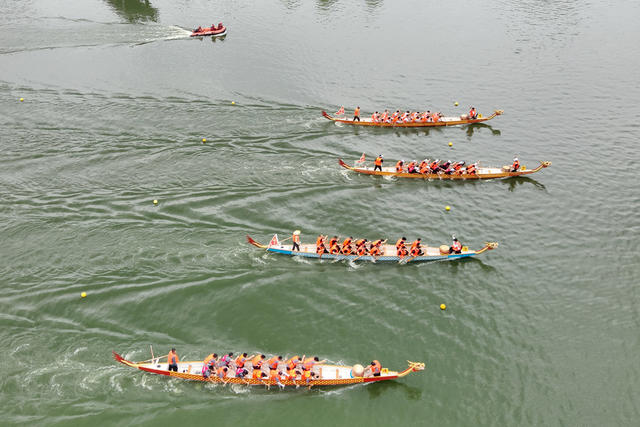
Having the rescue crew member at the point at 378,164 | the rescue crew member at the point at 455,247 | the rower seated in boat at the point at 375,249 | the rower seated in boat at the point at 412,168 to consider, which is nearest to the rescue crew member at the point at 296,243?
the rower seated in boat at the point at 375,249

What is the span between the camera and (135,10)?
252 ft

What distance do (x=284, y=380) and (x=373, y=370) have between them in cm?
471

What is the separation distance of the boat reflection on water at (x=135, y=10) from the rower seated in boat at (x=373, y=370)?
73.5m

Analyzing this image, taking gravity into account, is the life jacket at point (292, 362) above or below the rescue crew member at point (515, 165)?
below

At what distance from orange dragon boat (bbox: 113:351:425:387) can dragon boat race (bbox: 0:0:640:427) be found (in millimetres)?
166

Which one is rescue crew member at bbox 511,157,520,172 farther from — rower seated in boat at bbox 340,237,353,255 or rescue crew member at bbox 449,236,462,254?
rower seated in boat at bbox 340,237,353,255

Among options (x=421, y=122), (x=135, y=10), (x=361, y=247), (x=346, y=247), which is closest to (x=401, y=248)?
(x=361, y=247)

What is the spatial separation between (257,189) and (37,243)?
52.9 feet

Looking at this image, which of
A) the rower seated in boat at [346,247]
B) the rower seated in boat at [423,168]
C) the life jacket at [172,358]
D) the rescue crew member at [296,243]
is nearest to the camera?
the life jacket at [172,358]

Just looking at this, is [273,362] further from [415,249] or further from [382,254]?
[415,249]

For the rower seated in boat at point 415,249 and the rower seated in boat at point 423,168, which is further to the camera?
the rower seated in boat at point 423,168

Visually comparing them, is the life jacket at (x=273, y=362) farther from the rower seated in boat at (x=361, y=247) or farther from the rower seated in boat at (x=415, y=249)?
the rower seated in boat at (x=415, y=249)

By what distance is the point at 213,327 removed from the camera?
81.6ft

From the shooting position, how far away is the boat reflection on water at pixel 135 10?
73.4 metres
